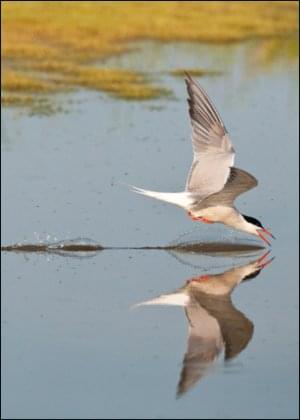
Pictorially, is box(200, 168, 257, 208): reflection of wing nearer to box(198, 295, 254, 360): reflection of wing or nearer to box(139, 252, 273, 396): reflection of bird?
box(139, 252, 273, 396): reflection of bird

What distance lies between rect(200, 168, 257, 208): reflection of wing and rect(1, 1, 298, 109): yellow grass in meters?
7.71

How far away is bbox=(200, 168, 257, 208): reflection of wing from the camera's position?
9922 millimetres

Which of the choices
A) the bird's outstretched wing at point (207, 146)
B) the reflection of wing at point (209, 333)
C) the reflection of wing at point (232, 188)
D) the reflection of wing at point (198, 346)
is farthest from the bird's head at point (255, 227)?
the reflection of wing at point (198, 346)

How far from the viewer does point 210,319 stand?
968 cm

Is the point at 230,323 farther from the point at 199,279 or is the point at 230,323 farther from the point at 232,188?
the point at 232,188

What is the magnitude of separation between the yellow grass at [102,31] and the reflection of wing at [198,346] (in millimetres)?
9065

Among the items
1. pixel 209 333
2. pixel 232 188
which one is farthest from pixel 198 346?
pixel 232 188

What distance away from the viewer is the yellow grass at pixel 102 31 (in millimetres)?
19328

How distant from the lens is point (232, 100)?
18.9 meters

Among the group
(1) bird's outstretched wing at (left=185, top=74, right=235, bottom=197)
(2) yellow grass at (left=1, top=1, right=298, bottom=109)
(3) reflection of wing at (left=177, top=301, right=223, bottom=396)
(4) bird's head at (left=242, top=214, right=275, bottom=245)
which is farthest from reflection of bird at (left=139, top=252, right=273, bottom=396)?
(2) yellow grass at (left=1, top=1, right=298, bottom=109)

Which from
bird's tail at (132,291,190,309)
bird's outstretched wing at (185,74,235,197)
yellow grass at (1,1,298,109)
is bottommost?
bird's tail at (132,291,190,309)

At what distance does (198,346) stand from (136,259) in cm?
226

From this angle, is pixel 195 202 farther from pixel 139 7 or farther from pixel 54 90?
pixel 139 7

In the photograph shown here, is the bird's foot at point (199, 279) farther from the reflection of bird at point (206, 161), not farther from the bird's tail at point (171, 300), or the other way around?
the reflection of bird at point (206, 161)
